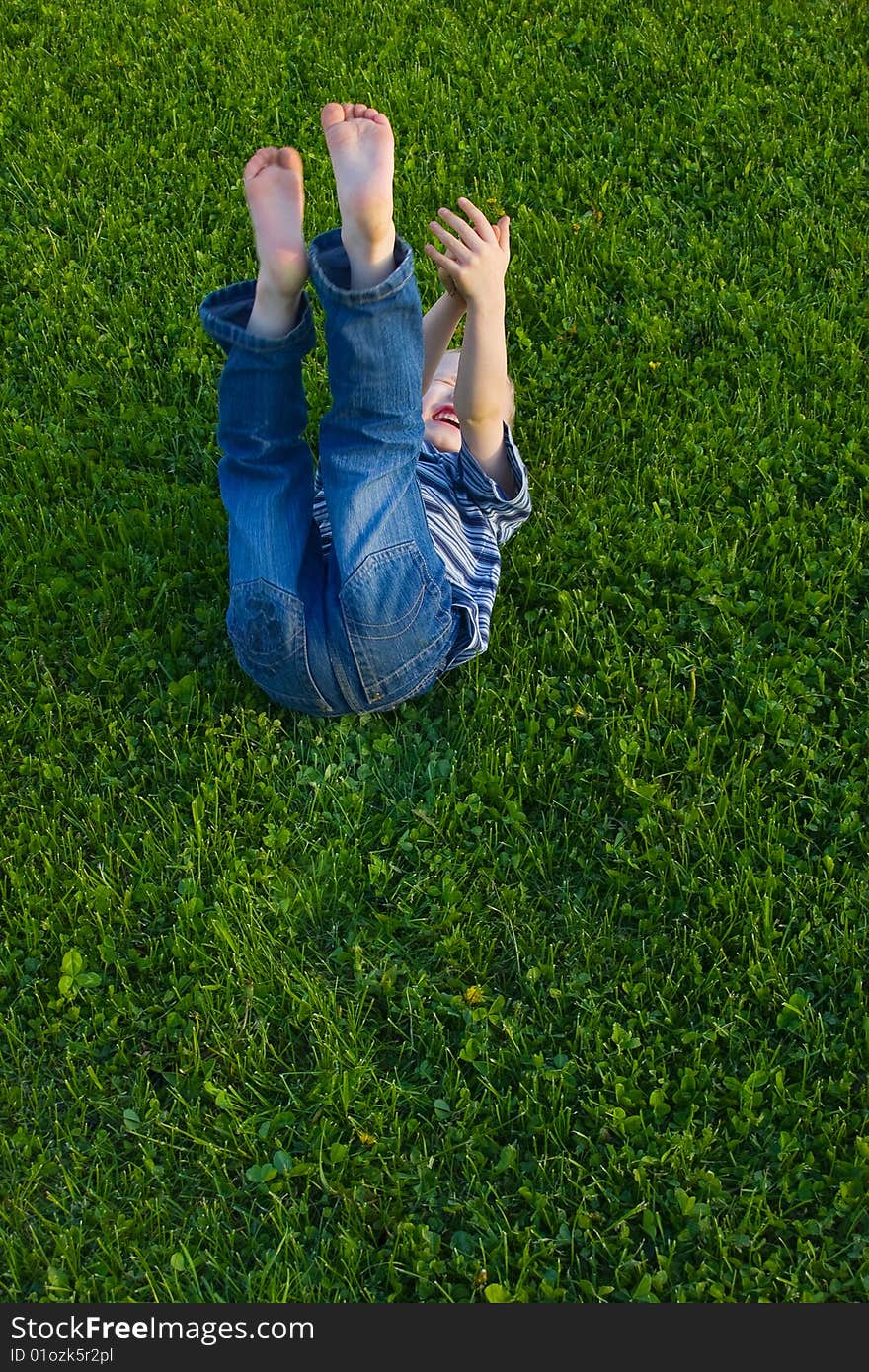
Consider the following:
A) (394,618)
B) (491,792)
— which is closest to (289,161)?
(394,618)

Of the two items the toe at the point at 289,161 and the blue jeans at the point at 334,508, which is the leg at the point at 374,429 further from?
the toe at the point at 289,161

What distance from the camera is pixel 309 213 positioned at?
540 centimetres

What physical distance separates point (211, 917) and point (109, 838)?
1.37 ft

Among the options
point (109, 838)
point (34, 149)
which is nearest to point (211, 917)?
point (109, 838)

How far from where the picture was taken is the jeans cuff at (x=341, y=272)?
319cm

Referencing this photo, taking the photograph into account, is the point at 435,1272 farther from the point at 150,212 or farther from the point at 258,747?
the point at 150,212

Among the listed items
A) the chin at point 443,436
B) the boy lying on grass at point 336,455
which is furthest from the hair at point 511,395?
the boy lying on grass at point 336,455

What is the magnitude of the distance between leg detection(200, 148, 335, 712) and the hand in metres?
0.54

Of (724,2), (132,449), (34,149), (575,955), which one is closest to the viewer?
(575,955)

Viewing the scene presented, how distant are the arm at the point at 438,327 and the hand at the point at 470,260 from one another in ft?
0.65

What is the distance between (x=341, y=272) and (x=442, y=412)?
3.86ft

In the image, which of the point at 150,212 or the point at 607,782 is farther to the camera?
the point at 150,212

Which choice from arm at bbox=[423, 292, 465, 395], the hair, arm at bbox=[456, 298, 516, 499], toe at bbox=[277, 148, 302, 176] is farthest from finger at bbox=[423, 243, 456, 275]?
the hair

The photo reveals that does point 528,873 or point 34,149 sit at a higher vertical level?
point 34,149
